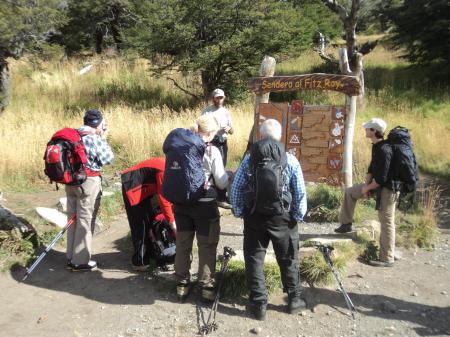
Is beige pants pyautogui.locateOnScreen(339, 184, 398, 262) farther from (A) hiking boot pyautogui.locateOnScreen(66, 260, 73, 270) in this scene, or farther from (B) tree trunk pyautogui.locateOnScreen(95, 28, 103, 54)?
(B) tree trunk pyautogui.locateOnScreen(95, 28, 103, 54)

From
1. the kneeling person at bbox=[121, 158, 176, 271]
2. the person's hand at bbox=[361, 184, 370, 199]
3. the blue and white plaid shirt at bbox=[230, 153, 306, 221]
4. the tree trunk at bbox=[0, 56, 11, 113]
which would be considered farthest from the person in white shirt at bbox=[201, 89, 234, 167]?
the tree trunk at bbox=[0, 56, 11, 113]

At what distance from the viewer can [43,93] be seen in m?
15.2

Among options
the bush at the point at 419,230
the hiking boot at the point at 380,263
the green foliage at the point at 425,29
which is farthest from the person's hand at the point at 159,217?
the green foliage at the point at 425,29

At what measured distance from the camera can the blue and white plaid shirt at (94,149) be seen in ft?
14.5

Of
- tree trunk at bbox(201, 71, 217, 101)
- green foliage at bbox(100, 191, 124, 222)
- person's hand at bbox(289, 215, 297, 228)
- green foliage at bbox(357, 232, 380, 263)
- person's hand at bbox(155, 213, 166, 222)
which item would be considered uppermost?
tree trunk at bbox(201, 71, 217, 101)

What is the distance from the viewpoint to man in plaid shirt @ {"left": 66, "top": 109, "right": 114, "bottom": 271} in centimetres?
446

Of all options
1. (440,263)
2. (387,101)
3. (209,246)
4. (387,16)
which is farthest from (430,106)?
(209,246)

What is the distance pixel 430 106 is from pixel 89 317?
1271cm

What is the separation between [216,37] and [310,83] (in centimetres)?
828

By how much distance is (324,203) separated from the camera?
6516mm

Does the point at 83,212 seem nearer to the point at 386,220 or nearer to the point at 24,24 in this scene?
the point at 386,220

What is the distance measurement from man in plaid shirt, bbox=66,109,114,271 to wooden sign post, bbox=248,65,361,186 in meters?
2.74

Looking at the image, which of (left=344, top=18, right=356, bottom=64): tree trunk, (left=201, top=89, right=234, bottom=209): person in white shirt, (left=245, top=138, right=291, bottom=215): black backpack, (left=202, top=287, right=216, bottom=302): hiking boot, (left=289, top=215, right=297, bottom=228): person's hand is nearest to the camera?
(left=245, top=138, right=291, bottom=215): black backpack

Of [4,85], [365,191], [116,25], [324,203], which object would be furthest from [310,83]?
[116,25]
